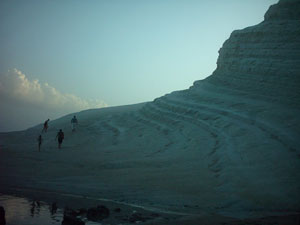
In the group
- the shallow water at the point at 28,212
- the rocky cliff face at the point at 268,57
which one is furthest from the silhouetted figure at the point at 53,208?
the rocky cliff face at the point at 268,57

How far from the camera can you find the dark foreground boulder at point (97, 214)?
8.57 meters

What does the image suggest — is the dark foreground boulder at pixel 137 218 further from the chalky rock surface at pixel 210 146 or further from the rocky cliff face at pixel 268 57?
the rocky cliff face at pixel 268 57

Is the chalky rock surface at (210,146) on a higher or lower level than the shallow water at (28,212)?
higher

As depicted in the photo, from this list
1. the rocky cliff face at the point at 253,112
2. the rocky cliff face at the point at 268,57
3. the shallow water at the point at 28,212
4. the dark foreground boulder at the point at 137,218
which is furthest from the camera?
the rocky cliff face at the point at 268,57

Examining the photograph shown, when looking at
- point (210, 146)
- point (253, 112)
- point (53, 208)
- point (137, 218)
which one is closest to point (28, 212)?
point (53, 208)

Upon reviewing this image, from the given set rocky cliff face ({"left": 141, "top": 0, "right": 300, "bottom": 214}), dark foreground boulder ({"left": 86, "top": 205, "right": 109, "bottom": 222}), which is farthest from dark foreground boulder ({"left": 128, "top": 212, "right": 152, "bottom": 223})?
rocky cliff face ({"left": 141, "top": 0, "right": 300, "bottom": 214})

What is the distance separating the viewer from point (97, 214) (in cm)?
882

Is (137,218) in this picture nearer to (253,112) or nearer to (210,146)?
(210,146)

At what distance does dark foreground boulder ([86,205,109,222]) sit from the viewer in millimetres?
8570

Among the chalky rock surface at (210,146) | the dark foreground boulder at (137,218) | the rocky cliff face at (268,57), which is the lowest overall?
the dark foreground boulder at (137,218)

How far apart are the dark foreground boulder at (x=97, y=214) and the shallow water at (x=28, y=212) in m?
0.37

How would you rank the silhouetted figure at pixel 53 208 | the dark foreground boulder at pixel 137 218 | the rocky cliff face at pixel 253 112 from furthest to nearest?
1. the rocky cliff face at pixel 253 112
2. the silhouetted figure at pixel 53 208
3. the dark foreground boulder at pixel 137 218

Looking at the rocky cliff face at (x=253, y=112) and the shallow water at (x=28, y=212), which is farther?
the rocky cliff face at (x=253, y=112)

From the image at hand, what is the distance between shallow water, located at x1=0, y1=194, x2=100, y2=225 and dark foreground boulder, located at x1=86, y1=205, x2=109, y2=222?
0.37m
